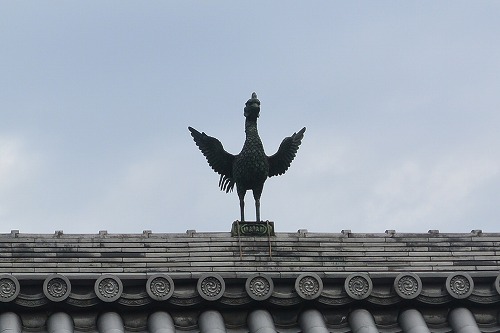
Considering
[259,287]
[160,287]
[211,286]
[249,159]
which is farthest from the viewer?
[249,159]

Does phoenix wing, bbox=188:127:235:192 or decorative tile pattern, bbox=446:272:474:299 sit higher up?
phoenix wing, bbox=188:127:235:192

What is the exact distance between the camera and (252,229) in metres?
28.6

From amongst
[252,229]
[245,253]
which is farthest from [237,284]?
[252,229]

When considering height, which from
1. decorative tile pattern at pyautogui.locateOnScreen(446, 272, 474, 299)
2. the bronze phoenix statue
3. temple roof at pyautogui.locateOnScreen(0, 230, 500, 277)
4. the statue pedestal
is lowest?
decorative tile pattern at pyautogui.locateOnScreen(446, 272, 474, 299)

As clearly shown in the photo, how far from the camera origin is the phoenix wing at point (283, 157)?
31.2m

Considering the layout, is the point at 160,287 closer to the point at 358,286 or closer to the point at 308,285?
the point at 308,285

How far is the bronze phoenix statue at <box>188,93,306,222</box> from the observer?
30516 mm

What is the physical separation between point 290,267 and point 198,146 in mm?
4781

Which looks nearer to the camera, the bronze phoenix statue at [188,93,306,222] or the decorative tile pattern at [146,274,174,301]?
the decorative tile pattern at [146,274,174,301]

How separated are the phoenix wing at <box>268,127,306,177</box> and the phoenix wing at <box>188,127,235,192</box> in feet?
2.53

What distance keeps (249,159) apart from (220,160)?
3.04 ft

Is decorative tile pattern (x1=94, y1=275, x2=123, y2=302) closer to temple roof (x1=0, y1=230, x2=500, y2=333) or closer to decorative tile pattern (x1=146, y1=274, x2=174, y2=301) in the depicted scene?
temple roof (x1=0, y1=230, x2=500, y2=333)

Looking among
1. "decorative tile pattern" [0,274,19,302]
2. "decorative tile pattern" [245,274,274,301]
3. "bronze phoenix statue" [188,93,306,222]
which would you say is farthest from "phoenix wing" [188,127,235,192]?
"decorative tile pattern" [0,274,19,302]

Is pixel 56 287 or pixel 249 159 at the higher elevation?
pixel 249 159
